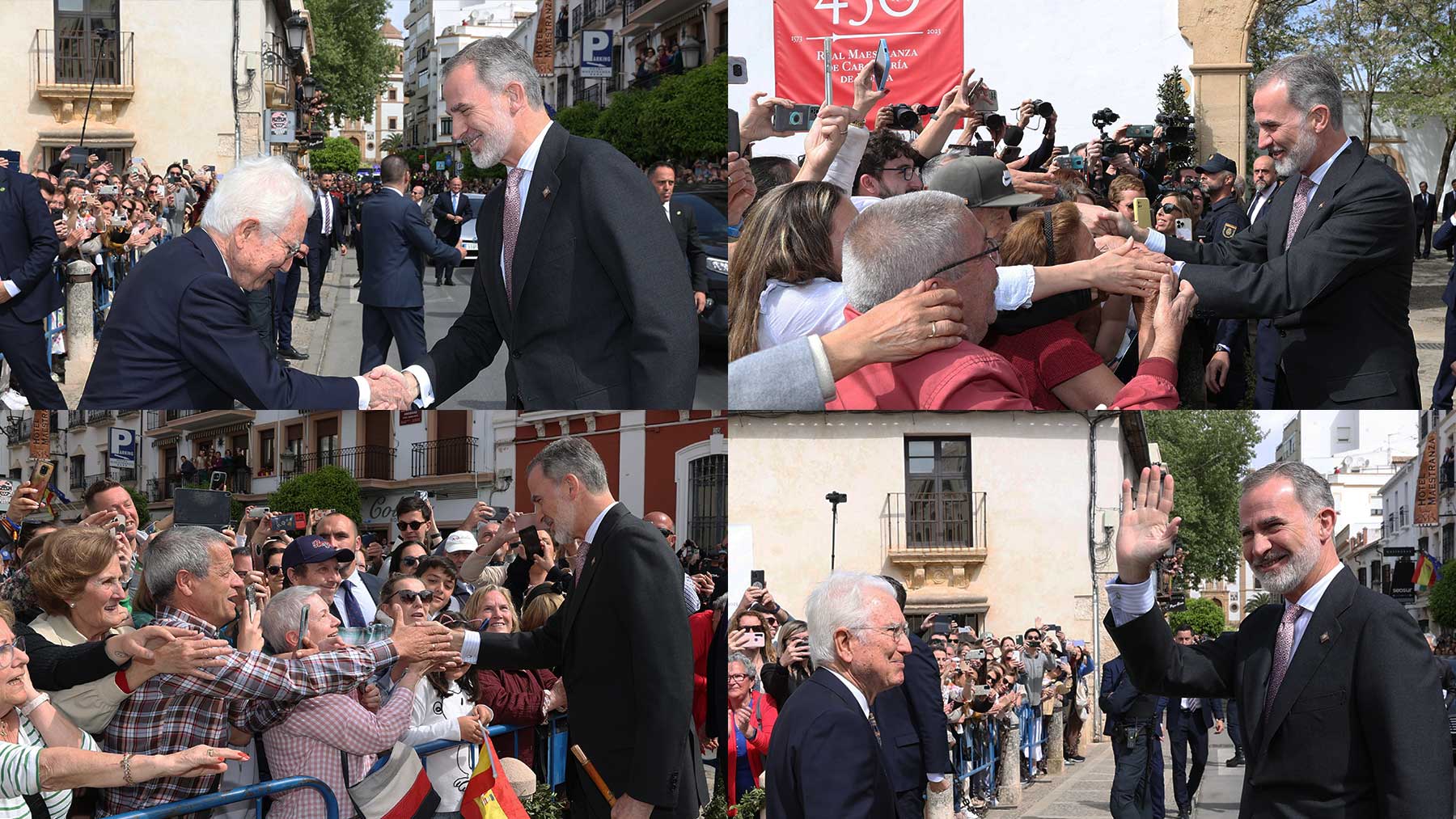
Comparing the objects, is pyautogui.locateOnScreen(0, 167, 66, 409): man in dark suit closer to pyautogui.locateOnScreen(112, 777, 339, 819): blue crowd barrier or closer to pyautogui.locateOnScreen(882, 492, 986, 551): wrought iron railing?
pyautogui.locateOnScreen(112, 777, 339, 819): blue crowd barrier

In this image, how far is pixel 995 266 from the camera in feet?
15.1

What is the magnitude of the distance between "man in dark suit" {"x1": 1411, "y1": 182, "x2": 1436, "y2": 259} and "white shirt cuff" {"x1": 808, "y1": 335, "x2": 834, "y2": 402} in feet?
8.84

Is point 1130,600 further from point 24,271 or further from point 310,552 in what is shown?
point 24,271

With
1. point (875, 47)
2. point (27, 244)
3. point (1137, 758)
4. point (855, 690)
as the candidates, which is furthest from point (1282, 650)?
point (27, 244)

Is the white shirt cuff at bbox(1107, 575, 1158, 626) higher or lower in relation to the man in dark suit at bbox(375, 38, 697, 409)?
lower

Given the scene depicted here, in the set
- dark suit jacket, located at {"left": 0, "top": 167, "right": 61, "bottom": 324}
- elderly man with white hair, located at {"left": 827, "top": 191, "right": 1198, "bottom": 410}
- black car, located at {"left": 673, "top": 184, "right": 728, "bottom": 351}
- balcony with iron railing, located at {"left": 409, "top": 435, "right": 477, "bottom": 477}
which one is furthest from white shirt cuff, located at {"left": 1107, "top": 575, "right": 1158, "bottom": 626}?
dark suit jacket, located at {"left": 0, "top": 167, "right": 61, "bottom": 324}

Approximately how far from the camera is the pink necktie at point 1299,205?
4895 millimetres

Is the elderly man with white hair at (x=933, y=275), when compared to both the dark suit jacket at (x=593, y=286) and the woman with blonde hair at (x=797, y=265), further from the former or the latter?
the dark suit jacket at (x=593, y=286)

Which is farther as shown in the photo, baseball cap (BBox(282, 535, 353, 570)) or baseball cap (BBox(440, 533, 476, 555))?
baseball cap (BBox(440, 533, 476, 555))

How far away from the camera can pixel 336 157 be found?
1359 centimetres

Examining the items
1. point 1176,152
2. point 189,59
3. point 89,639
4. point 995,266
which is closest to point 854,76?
point 1176,152

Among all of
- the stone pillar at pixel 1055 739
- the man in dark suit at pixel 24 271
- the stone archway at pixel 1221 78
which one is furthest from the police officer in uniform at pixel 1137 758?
the man in dark suit at pixel 24 271

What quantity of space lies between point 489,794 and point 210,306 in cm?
189

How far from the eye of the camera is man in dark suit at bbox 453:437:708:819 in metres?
3.96
